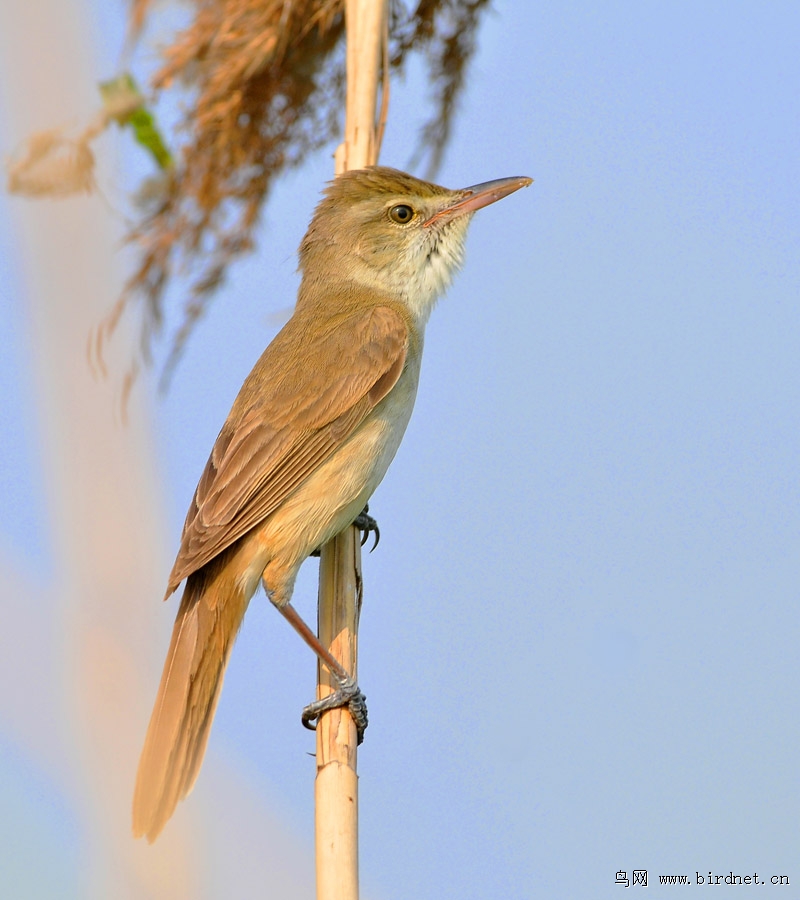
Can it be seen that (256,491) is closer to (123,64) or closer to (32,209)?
(32,209)

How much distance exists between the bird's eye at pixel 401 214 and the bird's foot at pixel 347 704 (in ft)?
5.36

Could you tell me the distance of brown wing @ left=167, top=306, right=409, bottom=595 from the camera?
308 centimetres

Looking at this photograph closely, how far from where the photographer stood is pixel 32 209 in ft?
7.96

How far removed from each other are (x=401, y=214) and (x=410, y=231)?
65mm

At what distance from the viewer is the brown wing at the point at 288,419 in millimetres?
3078

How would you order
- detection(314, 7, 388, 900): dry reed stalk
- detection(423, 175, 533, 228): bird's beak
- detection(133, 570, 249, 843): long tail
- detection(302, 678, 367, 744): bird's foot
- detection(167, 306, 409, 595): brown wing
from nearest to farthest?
detection(314, 7, 388, 900): dry reed stalk, detection(133, 570, 249, 843): long tail, detection(302, 678, 367, 744): bird's foot, detection(167, 306, 409, 595): brown wing, detection(423, 175, 533, 228): bird's beak

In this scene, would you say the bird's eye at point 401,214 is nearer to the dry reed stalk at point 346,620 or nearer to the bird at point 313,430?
the bird at point 313,430

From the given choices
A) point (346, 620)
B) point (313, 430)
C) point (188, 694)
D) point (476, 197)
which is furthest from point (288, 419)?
point (476, 197)

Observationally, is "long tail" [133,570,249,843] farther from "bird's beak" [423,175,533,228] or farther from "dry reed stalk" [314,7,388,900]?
"bird's beak" [423,175,533,228]

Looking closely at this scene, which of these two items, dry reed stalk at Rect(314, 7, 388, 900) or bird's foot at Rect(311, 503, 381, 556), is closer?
dry reed stalk at Rect(314, 7, 388, 900)

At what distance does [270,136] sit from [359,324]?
673 millimetres

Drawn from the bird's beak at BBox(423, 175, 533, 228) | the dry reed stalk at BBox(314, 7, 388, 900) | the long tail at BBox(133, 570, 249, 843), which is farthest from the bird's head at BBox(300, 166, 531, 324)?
the long tail at BBox(133, 570, 249, 843)

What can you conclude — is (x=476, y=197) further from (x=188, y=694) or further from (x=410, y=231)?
(x=188, y=694)

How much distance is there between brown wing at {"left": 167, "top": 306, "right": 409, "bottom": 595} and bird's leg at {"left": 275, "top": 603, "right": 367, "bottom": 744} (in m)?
0.42
